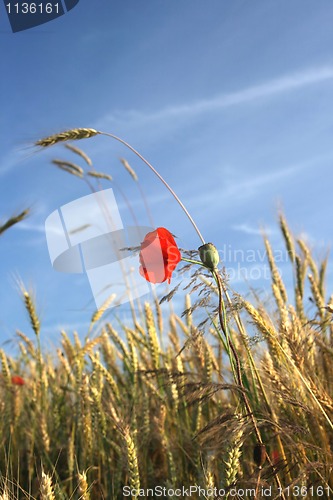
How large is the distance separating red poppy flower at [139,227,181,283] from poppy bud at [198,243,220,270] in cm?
13

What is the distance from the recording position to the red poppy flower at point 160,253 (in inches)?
54.4

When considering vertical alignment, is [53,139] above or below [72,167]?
below

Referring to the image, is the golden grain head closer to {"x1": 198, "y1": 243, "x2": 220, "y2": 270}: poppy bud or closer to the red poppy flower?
the red poppy flower

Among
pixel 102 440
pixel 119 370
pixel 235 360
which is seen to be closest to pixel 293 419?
pixel 235 360

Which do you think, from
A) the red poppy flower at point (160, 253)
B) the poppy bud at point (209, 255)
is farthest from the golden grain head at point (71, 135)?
the poppy bud at point (209, 255)

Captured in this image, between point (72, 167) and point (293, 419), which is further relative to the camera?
point (72, 167)

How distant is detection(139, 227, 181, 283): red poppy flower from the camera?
4.53 feet

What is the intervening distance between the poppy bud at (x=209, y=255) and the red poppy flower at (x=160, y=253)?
126 mm

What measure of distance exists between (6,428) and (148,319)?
46.9 inches

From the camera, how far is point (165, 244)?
1.38m

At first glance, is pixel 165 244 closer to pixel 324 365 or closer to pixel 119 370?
pixel 324 365

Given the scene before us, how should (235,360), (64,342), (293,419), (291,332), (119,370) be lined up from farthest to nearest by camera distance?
(64,342) → (119,370) → (293,419) → (291,332) → (235,360)

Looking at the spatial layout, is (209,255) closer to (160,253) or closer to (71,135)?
(160,253)

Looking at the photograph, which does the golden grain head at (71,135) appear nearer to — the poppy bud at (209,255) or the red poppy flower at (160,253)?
the red poppy flower at (160,253)
